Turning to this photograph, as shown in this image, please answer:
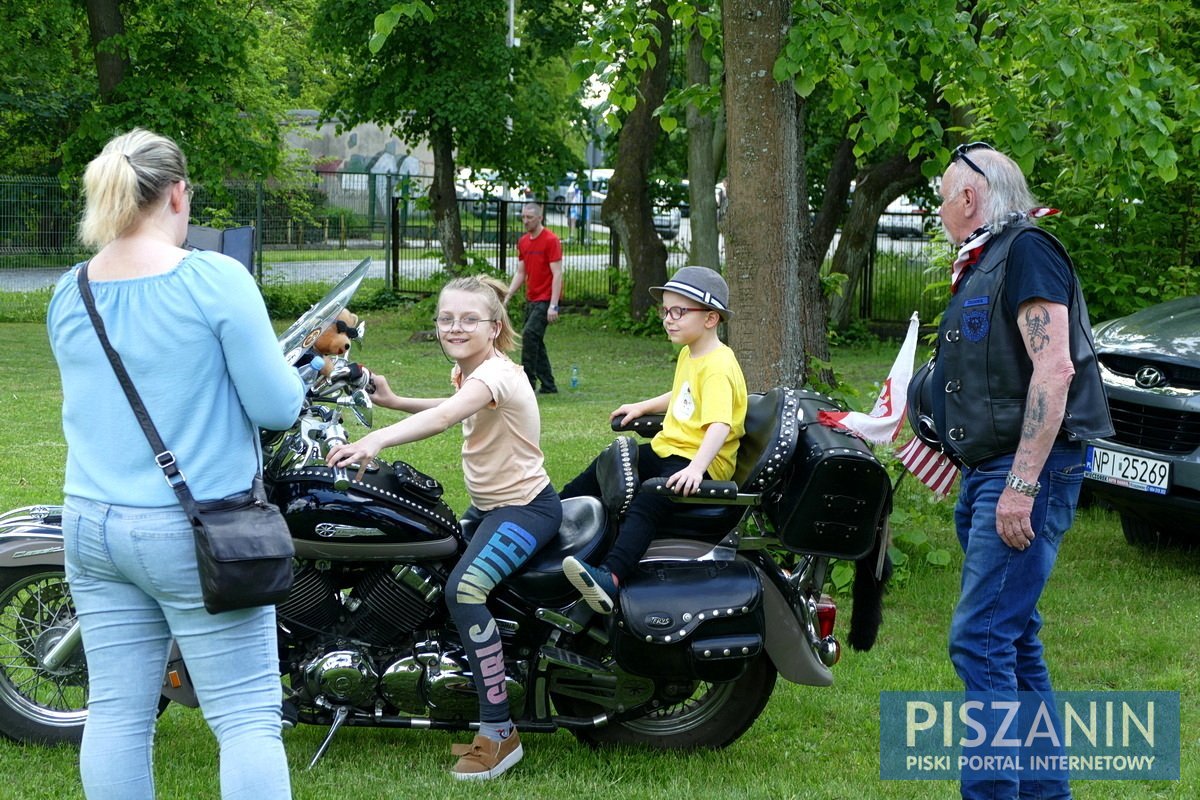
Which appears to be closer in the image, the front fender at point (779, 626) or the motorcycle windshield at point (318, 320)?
the motorcycle windshield at point (318, 320)

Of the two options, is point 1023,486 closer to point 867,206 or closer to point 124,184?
point 124,184

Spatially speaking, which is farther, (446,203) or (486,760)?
(446,203)

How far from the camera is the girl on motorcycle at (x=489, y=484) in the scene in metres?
4.15

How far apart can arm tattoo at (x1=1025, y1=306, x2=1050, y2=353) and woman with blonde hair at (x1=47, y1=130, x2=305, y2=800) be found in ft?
6.33

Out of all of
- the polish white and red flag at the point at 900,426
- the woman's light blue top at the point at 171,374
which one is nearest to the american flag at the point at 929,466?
the polish white and red flag at the point at 900,426

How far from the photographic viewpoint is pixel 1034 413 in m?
3.58

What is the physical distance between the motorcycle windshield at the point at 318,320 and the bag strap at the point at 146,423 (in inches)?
39.8

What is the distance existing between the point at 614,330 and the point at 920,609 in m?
14.2

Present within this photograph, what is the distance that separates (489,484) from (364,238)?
68.9 ft

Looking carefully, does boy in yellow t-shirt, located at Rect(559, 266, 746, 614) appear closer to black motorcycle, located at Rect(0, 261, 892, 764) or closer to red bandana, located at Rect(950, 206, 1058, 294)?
black motorcycle, located at Rect(0, 261, 892, 764)

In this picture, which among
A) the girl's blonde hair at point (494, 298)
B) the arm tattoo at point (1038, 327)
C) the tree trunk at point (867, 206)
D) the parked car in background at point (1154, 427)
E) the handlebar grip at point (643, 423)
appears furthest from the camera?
the tree trunk at point (867, 206)

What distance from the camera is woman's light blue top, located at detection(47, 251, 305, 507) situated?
2816mm

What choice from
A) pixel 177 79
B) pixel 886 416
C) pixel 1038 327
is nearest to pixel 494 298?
pixel 886 416

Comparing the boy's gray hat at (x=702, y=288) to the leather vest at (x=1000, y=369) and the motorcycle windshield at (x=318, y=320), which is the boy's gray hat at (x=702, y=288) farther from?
the motorcycle windshield at (x=318, y=320)
